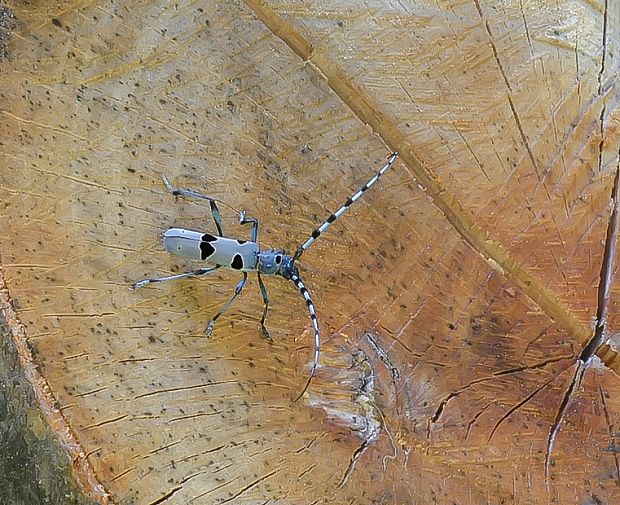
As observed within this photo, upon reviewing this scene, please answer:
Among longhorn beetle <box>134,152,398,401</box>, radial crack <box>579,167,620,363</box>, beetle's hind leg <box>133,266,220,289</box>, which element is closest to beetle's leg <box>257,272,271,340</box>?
longhorn beetle <box>134,152,398,401</box>

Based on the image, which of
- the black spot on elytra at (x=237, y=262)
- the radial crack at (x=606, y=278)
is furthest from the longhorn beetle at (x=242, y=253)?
the radial crack at (x=606, y=278)

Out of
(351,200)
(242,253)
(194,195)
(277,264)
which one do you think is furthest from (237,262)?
(351,200)

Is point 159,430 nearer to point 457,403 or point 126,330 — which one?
point 126,330

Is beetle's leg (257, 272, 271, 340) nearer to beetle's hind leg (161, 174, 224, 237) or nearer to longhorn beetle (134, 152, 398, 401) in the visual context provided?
longhorn beetle (134, 152, 398, 401)

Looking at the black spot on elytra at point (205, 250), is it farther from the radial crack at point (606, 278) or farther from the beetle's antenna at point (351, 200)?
the radial crack at point (606, 278)

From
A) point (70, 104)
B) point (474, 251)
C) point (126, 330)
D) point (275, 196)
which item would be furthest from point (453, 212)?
point (70, 104)
